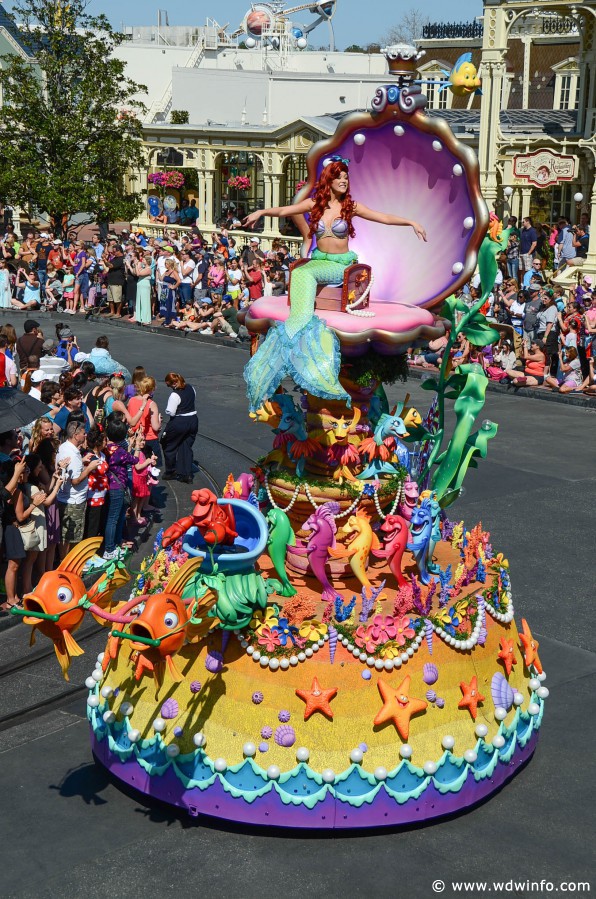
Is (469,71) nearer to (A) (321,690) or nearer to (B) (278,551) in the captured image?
(B) (278,551)

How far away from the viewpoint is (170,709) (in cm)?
702

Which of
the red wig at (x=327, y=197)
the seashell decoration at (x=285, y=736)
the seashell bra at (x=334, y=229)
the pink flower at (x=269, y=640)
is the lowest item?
the seashell decoration at (x=285, y=736)

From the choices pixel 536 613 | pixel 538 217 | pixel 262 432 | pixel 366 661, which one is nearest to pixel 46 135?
pixel 538 217

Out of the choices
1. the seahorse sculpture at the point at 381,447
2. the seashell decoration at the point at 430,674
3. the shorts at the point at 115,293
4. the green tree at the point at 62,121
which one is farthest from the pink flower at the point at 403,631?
the green tree at the point at 62,121

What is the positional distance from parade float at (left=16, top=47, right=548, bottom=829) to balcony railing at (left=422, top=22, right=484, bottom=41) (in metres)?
47.8

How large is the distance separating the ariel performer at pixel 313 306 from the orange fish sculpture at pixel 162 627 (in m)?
1.37

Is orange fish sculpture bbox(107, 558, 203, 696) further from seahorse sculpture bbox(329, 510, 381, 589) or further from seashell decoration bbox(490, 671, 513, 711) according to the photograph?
seashell decoration bbox(490, 671, 513, 711)

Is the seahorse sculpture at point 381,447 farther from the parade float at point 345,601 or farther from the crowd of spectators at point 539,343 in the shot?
the crowd of spectators at point 539,343

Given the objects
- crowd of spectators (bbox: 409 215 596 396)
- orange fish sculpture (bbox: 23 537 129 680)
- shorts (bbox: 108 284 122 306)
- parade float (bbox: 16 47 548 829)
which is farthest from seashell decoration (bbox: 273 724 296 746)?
shorts (bbox: 108 284 122 306)

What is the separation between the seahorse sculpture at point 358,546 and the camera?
284 inches

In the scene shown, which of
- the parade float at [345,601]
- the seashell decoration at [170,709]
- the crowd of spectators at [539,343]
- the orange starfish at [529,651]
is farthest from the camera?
the crowd of spectators at [539,343]

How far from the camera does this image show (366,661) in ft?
22.8

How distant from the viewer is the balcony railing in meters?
52.3

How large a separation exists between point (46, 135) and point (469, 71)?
2504 centimetres
